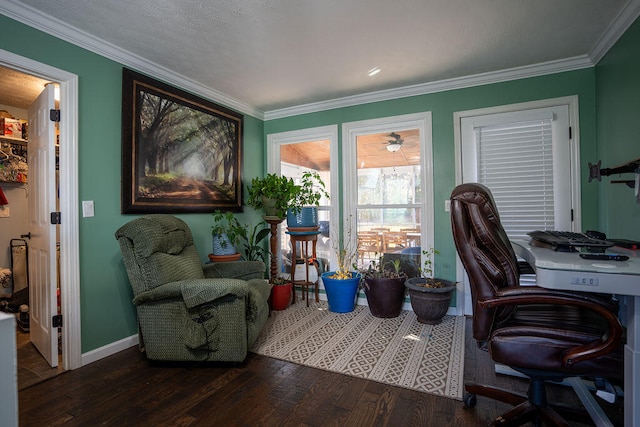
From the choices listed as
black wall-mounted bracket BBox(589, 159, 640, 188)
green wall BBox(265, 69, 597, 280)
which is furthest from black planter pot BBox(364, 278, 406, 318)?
black wall-mounted bracket BBox(589, 159, 640, 188)

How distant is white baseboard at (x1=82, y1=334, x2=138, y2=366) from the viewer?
2264 mm

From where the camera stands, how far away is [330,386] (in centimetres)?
194

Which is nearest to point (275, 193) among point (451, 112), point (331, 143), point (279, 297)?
point (331, 143)

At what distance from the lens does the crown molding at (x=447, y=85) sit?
2789 mm

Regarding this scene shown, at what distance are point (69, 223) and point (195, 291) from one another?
108cm

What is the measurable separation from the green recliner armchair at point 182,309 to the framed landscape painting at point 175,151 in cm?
59

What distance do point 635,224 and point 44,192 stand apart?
408 centimetres

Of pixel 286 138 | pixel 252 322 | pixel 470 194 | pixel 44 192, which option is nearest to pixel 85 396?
pixel 252 322

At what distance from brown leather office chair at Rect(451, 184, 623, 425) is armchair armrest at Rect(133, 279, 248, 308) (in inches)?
54.4

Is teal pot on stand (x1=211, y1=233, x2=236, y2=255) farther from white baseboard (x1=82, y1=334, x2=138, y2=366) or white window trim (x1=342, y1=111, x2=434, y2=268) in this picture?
white window trim (x1=342, y1=111, x2=434, y2=268)

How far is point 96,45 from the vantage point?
2.34 metres

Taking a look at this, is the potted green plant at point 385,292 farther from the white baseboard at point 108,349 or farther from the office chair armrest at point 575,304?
the white baseboard at point 108,349

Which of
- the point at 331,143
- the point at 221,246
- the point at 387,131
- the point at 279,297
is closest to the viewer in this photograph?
the point at 221,246

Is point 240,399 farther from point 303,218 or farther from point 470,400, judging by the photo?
point 303,218
